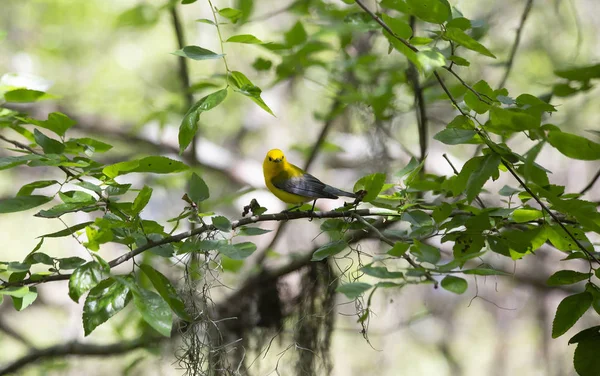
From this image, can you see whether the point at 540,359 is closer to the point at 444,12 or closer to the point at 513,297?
the point at 513,297

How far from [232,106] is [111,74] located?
52.6 inches

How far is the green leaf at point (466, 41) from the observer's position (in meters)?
1.16

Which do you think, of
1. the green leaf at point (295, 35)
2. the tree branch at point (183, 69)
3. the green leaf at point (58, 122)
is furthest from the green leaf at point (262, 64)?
the green leaf at point (58, 122)

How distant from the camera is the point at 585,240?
4.51 feet

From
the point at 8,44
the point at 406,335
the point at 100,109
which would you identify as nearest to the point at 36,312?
the point at 100,109

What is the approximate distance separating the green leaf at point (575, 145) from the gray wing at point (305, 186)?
3.56 feet

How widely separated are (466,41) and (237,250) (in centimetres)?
65

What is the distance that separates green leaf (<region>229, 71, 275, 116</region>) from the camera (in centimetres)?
132

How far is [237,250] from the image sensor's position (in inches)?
48.2

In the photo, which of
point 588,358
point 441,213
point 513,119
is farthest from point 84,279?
point 588,358

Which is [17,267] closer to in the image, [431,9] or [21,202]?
[21,202]

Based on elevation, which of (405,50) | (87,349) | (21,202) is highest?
(405,50)

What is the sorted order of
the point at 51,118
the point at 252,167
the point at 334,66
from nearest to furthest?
1. the point at 51,118
2. the point at 334,66
3. the point at 252,167

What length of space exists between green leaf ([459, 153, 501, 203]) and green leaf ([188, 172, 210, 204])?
1.95 feet
